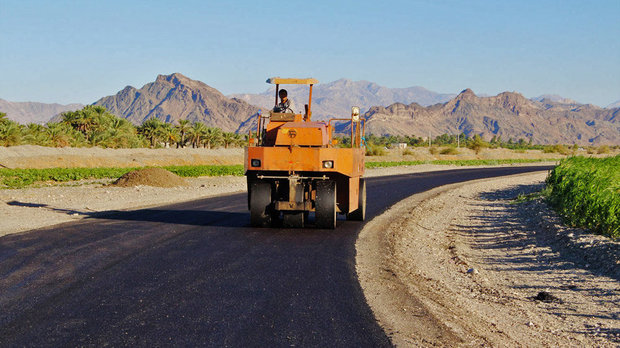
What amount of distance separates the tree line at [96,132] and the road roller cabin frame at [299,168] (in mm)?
45759

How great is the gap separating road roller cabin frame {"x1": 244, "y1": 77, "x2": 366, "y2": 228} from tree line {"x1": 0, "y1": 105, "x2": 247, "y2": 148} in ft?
150

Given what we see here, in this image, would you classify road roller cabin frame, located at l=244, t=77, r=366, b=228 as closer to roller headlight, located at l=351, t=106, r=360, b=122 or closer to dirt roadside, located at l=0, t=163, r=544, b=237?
roller headlight, located at l=351, t=106, r=360, b=122

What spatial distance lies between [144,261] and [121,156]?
5143 cm

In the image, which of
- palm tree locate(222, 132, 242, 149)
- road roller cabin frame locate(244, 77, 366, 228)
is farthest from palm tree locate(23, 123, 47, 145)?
road roller cabin frame locate(244, 77, 366, 228)

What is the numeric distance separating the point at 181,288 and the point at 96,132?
64858 mm

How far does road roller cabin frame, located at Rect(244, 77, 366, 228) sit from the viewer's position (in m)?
14.4

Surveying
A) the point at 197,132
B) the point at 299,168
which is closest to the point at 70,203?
the point at 299,168

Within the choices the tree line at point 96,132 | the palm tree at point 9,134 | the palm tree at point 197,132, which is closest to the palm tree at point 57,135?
the tree line at point 96,132

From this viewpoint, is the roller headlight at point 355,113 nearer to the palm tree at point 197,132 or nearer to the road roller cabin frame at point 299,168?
the road roller cabin frame at point 299,168

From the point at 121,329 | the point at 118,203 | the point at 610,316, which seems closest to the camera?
the point at 121,329

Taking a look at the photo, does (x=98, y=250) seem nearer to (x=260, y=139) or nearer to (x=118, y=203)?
(x=260, y=139)

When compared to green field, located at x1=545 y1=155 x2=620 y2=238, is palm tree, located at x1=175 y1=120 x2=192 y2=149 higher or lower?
higher

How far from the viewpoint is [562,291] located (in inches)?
365

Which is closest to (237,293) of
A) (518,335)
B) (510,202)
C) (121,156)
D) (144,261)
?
(144,261)
